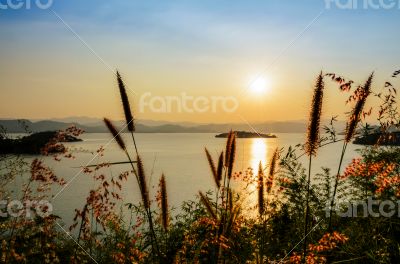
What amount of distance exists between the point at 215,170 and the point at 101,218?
3.59m

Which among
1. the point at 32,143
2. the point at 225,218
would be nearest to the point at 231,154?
the point at 225,218

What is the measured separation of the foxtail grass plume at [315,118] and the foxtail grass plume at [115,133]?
1.53m

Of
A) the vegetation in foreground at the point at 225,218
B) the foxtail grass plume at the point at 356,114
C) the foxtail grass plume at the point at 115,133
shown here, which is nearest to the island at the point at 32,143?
the vegetation in foreground at the point at 225,218

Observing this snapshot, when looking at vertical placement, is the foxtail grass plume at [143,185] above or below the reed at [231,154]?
below

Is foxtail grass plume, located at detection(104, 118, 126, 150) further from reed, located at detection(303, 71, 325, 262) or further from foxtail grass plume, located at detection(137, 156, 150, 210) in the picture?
reed, located at detection(303, 71, 325, 262)

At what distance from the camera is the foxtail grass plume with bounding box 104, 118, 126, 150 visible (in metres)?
3.29

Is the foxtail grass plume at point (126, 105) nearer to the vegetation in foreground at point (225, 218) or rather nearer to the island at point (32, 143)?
the vegetation in foreground at point (225, 218)

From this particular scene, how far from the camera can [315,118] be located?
332cm

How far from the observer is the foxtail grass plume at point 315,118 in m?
3.32

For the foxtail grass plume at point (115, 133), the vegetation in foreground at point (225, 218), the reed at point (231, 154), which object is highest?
the foxtail grass plume at point (115, 133)

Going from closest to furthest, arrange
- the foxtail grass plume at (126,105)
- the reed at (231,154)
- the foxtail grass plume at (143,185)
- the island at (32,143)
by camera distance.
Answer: the foxtail grass plume at (143,185)
the foxtail grass plume at (126,105)
the reed at (231,154)
the island at (32,143)

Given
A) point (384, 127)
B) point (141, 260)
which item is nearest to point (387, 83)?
point (384, 127)

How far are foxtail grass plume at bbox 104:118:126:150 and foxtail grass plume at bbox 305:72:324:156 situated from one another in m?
1.53

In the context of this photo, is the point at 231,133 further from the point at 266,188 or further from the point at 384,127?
the point at 384,127
